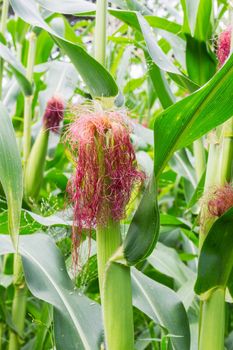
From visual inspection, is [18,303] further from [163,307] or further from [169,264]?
[163,307]

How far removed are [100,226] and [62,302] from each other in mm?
203

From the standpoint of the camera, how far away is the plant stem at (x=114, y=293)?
29.6 inches

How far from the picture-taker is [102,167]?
75cm

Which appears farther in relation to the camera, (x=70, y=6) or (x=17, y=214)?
(x=70, y=6)

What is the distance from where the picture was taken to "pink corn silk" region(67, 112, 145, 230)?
2.44ft

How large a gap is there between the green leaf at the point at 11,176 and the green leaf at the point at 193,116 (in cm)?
20

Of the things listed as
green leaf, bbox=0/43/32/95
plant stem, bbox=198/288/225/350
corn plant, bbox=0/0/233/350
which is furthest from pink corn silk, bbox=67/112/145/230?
green leaf, bbox=0/43/32/95

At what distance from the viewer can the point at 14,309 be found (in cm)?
133

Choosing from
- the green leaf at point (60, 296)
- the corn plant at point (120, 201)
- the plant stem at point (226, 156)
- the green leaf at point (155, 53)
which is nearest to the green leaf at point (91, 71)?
the corn plant at point (120, 201)

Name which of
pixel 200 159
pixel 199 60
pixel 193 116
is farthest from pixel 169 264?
pixel 193 116

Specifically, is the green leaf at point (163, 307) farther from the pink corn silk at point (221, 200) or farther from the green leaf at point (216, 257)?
the pink corn silk at point (221, 200)

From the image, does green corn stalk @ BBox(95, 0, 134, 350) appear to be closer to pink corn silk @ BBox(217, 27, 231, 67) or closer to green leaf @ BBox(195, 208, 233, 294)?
green leaf @ BBox(195, 208, 233, 294)

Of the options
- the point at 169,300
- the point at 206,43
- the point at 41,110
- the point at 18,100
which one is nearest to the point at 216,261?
the point at 169,300

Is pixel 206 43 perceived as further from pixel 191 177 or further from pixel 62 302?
pixel 62 302
